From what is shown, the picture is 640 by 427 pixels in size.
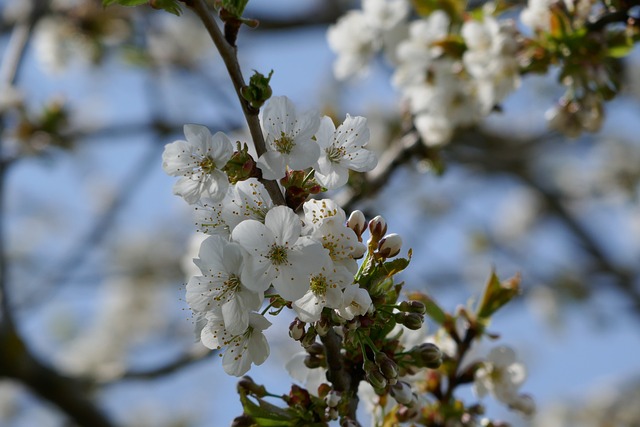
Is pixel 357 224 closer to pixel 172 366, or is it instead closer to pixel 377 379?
pixel 377 379

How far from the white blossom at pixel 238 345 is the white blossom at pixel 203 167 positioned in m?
0.23

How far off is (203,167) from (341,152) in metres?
0.26

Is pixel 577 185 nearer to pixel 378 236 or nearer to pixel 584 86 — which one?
pixel 584 86

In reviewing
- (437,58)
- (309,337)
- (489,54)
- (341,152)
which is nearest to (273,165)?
(341,152)

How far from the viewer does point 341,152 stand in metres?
1.26

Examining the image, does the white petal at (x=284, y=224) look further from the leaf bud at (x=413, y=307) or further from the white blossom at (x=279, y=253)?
the leaf bud at (x=413, y=307)

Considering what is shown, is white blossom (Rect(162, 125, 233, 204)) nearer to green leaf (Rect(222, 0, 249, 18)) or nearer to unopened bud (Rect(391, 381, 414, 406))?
green leaf (Rect(222, 0, 249, 18))

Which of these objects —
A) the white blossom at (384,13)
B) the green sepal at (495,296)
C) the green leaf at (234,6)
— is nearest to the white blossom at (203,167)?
the green leaf at (234,6)

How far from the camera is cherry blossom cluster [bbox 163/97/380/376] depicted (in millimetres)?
1094

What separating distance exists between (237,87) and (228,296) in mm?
362

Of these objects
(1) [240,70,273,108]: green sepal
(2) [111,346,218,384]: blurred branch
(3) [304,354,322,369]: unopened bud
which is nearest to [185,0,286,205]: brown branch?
(1) [240,70,273,108]: green sepal

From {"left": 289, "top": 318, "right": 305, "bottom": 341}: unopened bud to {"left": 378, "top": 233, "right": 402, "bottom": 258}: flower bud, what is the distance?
20 centimetres

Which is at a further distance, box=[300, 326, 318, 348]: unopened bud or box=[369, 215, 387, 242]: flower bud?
box=[369, 215, 387, 242]: flower bud

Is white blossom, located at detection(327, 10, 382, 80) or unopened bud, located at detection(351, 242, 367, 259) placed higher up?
white blossom, located at detection(327, 10, 382, 80)
